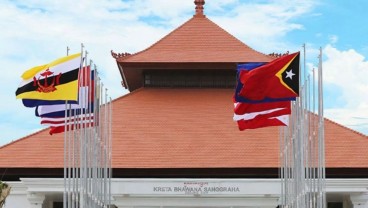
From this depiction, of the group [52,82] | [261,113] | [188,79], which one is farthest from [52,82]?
[188,79]

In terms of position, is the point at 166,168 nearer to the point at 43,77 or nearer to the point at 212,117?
the point at 212,117

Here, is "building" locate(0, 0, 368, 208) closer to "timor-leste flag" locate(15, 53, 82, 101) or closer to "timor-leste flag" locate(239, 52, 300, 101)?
"timor-leste flag" locate(239, 52, 300, 101)

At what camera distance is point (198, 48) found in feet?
124

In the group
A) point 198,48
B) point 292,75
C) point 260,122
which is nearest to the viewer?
point 292,75

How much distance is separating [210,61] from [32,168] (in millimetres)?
8401

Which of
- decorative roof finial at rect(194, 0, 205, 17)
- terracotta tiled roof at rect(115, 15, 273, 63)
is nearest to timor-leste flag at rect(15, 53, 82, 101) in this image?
terracotta tiled roof at rect(115, 15, 273, 63)

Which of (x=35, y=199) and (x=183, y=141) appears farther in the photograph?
(x=183, y=141)

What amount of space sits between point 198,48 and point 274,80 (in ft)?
45.8

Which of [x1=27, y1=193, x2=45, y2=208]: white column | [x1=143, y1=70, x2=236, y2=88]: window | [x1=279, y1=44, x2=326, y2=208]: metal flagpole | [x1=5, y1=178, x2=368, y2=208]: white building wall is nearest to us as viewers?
[x1=279, y1=44, x2=326, y2=208]: metal flagpole

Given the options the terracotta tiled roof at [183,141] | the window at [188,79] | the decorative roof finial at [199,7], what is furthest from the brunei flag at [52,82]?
the decorative roof finial at [199,7]

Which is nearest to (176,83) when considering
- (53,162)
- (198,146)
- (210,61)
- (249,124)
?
(210,61)

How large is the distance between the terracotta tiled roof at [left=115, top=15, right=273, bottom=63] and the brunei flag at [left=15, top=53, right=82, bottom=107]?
1248cm

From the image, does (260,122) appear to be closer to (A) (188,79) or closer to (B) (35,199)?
(B) (35,199)

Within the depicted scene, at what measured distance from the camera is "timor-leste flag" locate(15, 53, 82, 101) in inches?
932
